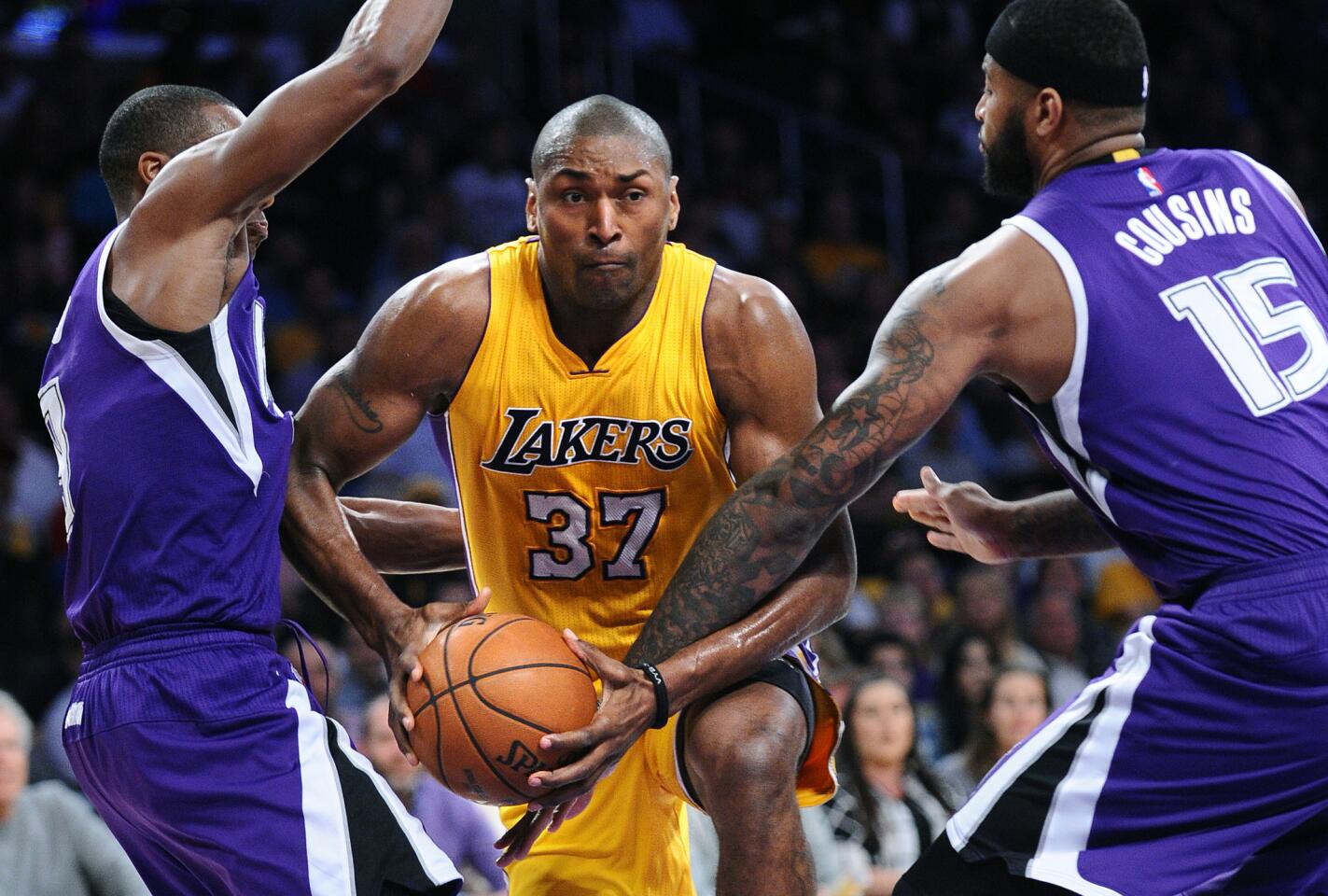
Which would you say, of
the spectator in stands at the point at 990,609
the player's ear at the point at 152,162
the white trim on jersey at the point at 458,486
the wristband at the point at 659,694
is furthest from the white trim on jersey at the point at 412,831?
the spectator in stands at the point at 990,609

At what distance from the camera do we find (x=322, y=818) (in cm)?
351

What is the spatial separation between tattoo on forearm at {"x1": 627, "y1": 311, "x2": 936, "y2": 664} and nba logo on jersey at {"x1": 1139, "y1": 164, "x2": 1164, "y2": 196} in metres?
0.55

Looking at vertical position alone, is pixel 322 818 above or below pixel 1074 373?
below

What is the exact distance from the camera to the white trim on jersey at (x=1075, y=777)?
324 cm

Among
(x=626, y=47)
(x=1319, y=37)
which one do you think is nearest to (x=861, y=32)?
(x=626, y=47)

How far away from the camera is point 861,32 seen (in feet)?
46.4

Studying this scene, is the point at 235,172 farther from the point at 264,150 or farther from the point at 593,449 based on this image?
the point at 593,449

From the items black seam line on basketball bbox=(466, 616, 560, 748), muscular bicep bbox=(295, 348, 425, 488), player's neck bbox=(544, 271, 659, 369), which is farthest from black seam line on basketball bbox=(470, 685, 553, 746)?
player's neck bbox=(544, 271, 659, 369)

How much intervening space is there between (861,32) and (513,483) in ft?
34.7

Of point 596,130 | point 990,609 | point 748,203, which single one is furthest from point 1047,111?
point 748,203

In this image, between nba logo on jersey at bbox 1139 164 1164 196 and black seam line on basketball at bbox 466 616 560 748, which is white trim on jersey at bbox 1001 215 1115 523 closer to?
nba logo on jersey at bbox 1139 164 1164 196

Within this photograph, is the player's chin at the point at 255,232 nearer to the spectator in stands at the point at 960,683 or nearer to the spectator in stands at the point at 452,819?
the spectator in stands at the point at 452,819

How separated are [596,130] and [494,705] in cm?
149

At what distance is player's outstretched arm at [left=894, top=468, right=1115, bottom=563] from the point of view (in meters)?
4.11
